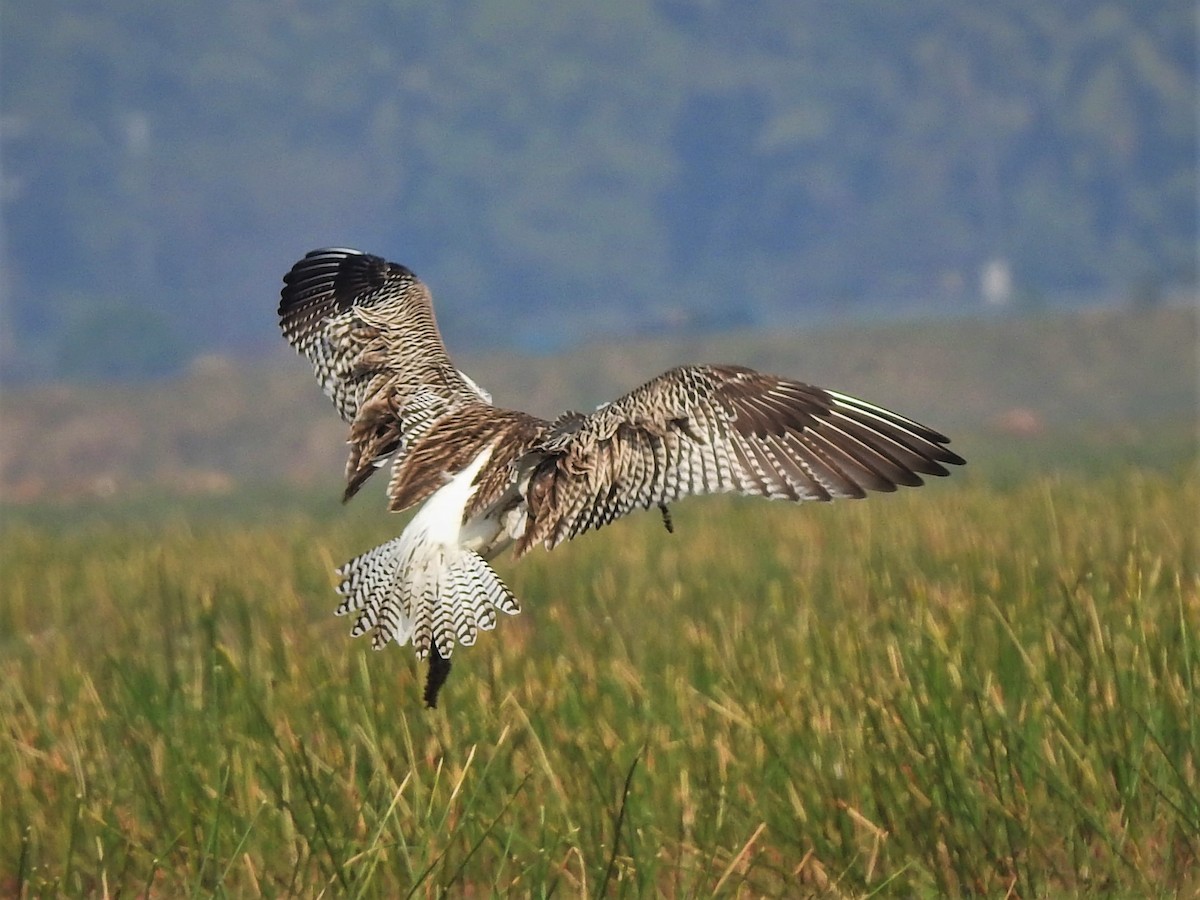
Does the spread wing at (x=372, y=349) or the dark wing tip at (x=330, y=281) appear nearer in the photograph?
the spread wing at (x=372, y=349)

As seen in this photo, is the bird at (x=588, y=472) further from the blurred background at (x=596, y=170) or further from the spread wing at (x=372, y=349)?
the blurred background at (x=596, y=170)

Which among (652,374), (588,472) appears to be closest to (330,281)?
(588,472)

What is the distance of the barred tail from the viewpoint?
20.1ft

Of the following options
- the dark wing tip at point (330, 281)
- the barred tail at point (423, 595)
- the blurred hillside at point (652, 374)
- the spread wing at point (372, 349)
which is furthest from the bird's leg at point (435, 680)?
A: the blurred hillside at point (652, 374)

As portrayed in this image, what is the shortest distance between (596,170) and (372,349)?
7109 inches

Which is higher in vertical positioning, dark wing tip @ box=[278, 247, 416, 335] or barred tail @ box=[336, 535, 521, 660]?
dark wing tip @ box=[278, 247, 416, 335]

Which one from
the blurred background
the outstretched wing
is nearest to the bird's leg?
the outstretched wing

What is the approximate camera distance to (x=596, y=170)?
614ft

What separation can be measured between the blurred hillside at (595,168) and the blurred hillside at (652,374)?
86663mm

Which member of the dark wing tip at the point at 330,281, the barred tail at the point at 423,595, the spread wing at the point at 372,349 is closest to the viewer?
the barred tail at the point at 423,595

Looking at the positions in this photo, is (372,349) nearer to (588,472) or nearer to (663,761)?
(588,472)

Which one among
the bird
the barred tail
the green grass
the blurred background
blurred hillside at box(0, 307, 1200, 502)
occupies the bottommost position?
the green grass

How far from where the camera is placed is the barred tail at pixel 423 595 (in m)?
6.14

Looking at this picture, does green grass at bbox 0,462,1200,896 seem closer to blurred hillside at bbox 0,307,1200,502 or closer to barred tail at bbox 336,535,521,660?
Answer: barred tail at bbox 336,535,521,660
